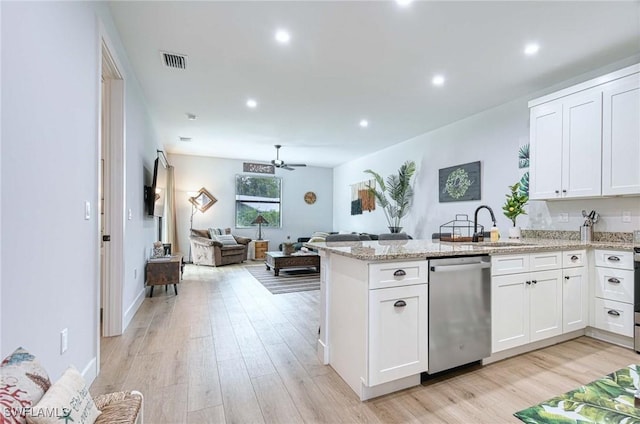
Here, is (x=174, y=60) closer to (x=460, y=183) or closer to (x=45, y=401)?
(x=45, y=401)

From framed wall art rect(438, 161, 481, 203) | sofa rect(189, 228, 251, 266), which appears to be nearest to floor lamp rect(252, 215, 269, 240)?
sofa rect(189, 228, 251, 266)

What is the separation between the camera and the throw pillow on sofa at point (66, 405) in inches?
31.9

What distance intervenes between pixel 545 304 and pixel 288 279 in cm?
394

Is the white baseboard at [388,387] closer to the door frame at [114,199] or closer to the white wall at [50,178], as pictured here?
the white wall at [50,178]

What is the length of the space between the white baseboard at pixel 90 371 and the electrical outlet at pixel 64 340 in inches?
15.3

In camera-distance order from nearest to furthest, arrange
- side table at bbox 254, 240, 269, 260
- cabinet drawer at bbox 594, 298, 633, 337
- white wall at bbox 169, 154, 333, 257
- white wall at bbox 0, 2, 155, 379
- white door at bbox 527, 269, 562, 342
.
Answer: white wall at bbox 0, 2, 155, 379, white door at bbox 527, 269, 562, 342, cabinet drawer at bbox 594, 298, 633, 337, white wall at bbox 169, 154, 333, 257, side table at bbox 254, 240, 269, 260

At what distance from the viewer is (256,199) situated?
28.5 ft

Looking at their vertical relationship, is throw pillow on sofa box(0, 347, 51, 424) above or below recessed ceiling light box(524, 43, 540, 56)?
below

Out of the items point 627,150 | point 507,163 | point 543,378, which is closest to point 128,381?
point 543,378

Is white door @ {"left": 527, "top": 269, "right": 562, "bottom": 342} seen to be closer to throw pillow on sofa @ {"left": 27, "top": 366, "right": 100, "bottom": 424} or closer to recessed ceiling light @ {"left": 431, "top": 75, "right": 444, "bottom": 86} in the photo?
recessed ceiling light @ {"left": 431, "top": 75, "right": 444, "bottom": 86}

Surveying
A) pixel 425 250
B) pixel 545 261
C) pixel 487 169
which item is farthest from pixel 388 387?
pixel 487 169

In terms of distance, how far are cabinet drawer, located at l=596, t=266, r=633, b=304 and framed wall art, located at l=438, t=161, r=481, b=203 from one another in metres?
1.89

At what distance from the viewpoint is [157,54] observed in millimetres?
2990

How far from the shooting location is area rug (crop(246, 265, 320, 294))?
15.8ft
